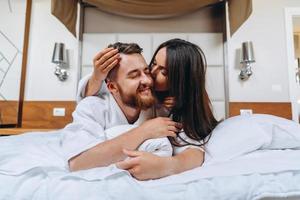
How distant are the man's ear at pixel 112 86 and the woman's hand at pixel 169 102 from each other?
0.19 m

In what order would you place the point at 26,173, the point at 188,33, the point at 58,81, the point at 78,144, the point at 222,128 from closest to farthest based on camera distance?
the point at 26,173 < the point at 78,144 < the point at 222,128 < the point at 188,33 < the point at 58,81

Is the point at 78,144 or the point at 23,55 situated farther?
the point at 23,55

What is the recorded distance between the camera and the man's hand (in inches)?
20.3

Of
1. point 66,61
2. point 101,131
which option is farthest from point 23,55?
point 101,131

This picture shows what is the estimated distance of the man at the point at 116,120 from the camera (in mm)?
589

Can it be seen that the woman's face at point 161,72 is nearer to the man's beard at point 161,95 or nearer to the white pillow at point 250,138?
the man's beard at point 161,95

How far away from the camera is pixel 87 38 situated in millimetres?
1984

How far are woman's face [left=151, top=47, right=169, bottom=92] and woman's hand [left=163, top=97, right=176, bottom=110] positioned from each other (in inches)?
1.7

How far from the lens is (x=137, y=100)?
0.81 metres

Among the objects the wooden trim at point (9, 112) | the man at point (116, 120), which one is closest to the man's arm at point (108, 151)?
the man at point (116, 120)

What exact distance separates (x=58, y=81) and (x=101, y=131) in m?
1.61

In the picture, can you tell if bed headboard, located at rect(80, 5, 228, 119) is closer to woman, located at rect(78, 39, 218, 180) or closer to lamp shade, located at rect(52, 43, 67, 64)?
lamp shade, located at rect(52, 43, 67, 64)

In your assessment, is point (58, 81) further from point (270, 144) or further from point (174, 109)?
point (270, 144)

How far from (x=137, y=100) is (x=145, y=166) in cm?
33
